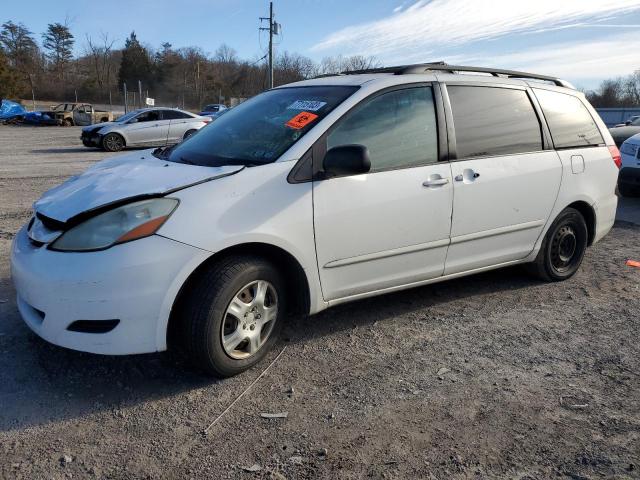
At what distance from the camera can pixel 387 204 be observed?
3.48 m

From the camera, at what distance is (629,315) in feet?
13.8

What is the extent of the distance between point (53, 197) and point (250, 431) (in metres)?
1.85

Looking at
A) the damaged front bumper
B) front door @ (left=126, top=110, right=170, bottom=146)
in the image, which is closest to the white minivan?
the damaged front bumper

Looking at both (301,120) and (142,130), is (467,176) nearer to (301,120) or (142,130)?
(301,120)

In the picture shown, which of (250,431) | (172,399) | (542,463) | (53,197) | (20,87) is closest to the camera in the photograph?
(542,463)

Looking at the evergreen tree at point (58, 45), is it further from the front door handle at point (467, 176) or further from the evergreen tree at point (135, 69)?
the front door handle at point (467, 176)

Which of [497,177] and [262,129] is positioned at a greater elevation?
[262,129]

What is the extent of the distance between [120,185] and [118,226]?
1.32ft

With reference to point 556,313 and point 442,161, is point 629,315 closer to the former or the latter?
point 556,313

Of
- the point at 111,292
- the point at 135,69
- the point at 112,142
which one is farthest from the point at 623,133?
the point at 135,69

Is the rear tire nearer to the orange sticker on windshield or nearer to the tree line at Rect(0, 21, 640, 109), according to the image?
the orange sticker on windshield

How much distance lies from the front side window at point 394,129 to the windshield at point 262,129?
16cm

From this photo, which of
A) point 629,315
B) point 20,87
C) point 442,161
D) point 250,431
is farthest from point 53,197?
point 20,87

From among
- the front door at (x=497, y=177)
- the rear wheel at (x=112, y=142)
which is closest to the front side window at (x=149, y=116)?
the rear wheel at (x=112, y=142)
